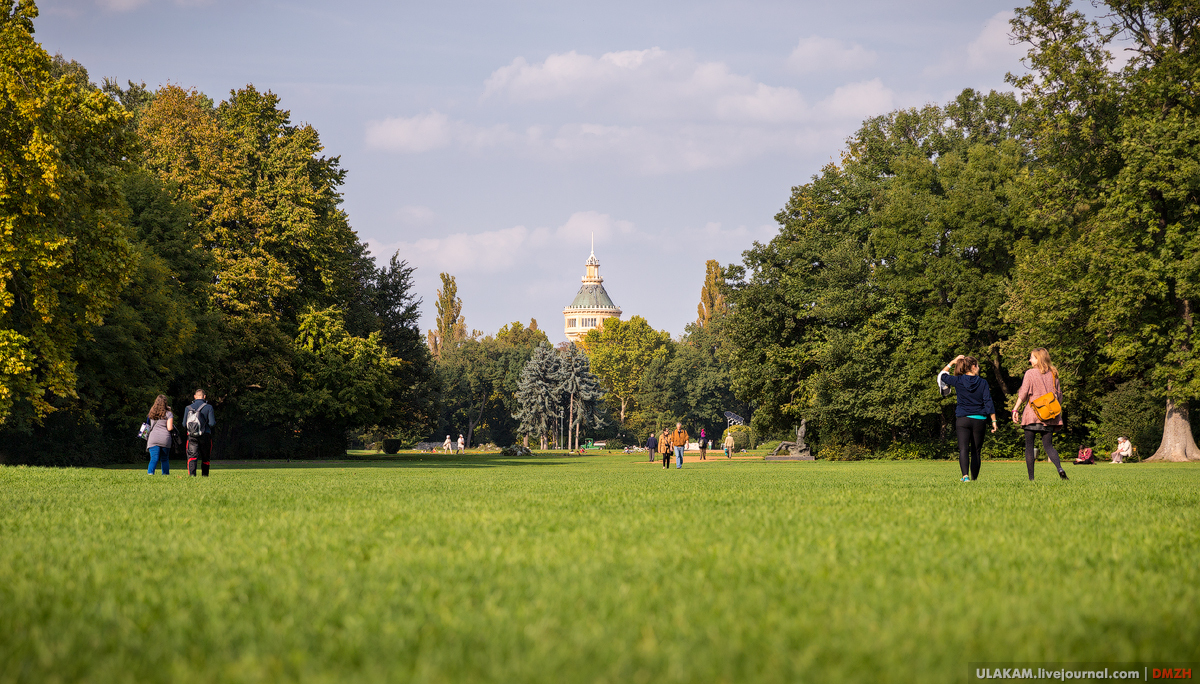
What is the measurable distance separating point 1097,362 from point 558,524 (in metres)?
38.3

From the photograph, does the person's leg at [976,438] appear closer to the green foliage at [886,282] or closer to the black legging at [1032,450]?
the black legging at [1032,450]

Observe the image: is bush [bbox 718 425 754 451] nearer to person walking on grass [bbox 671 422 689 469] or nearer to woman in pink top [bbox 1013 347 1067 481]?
person walking on grass [bbox 671 422 689 469]

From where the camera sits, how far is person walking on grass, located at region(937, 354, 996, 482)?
50.6 ft

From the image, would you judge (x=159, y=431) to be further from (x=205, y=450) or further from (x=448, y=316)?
(x=448, y=316)

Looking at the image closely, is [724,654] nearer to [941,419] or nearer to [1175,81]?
[1175,81]

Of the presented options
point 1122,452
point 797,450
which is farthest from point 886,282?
point 1122,452

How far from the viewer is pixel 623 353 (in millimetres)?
132625

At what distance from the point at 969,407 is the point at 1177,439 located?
86.3ft

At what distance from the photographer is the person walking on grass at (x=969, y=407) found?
15438 millimetres

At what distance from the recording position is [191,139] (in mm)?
49250

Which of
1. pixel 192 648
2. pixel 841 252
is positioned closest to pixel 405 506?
pixel 192 648

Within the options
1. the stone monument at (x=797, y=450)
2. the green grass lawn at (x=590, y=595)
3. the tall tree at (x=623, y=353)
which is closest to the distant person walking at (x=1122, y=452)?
the stone monument at (x=797, y=450)

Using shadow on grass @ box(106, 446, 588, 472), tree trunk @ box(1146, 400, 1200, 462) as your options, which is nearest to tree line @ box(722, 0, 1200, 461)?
tree trunk @ box(1146, 400, 1200, 462)

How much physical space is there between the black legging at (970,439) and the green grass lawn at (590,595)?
6.34 m
